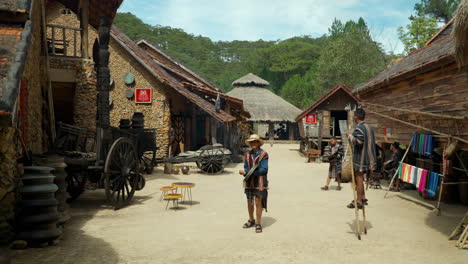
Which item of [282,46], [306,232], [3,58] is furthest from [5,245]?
[282,46]

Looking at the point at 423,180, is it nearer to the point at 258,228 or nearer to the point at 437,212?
the point at 437,212

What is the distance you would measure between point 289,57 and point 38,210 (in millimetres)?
57231

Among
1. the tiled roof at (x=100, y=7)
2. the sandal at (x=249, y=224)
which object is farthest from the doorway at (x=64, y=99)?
the sandal at (x=249, y=224)

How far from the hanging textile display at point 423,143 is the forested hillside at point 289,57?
1254 inches

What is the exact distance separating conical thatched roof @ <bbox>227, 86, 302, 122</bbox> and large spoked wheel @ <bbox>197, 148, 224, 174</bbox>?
2250 centimetres

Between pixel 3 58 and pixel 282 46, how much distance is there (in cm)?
5906

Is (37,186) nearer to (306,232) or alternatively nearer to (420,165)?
(306,232)

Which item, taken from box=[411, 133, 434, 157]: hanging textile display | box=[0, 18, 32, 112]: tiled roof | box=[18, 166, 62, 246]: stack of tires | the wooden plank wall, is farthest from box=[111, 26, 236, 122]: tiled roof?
box=[18, 166, 62, 246]: stack of tires

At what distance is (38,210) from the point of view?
5.74m

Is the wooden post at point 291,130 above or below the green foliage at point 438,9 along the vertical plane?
below

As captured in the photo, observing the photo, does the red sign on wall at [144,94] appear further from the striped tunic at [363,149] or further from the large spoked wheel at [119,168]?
the striped tunic at [363,149]

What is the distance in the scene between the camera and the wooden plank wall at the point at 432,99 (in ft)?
27.9

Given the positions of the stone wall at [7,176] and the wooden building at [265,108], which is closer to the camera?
the stone wall at [7,176]

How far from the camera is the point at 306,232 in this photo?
675 centimetres
